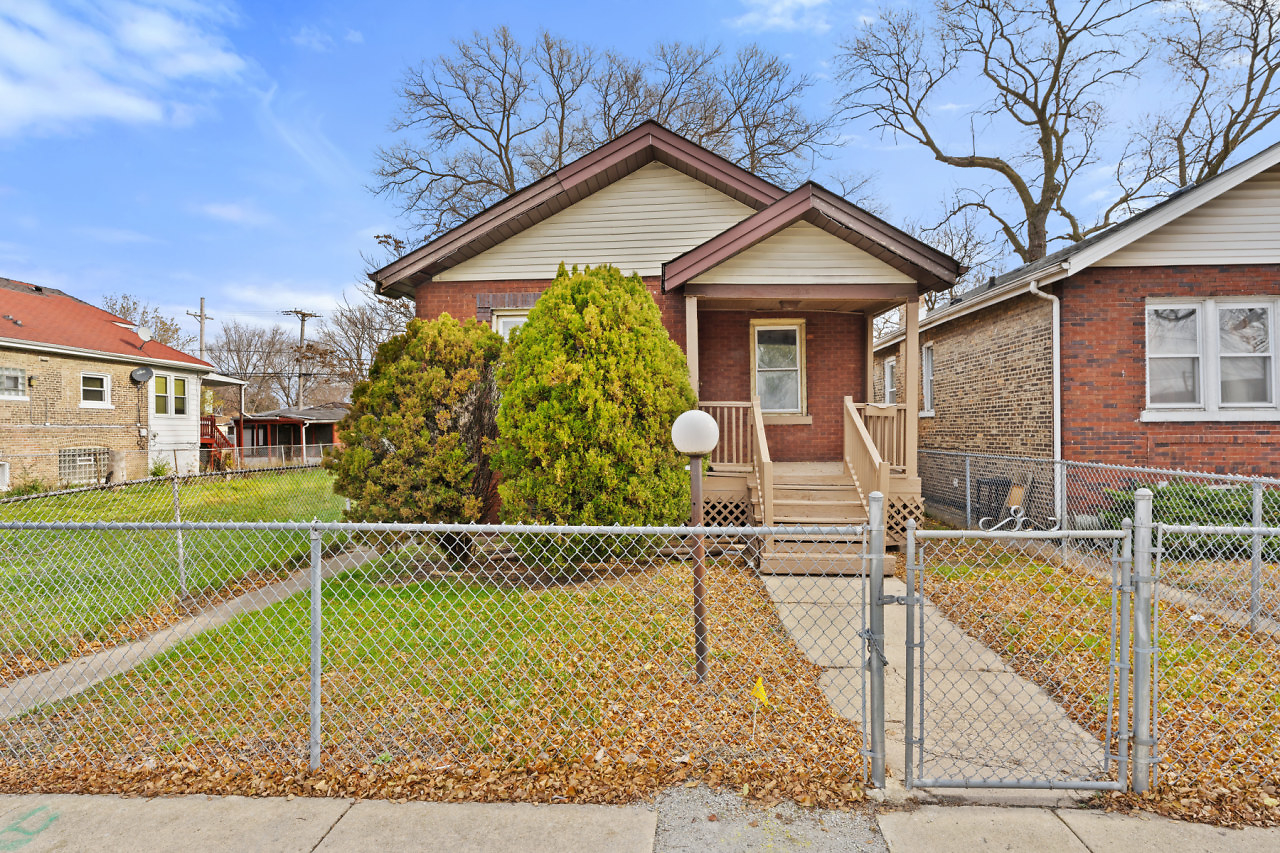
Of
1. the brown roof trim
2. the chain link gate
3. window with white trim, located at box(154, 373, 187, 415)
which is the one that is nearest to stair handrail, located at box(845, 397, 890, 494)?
the chain link gate

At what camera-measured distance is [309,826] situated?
2.69 meters

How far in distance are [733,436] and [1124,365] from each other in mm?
5808

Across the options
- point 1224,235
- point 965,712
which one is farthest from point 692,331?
point 1224,235

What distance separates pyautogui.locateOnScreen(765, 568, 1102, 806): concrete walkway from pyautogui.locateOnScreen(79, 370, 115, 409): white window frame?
897 inches

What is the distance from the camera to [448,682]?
4.24m

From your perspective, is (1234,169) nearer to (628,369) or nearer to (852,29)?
(628,369)

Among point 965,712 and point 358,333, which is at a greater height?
point 358,333

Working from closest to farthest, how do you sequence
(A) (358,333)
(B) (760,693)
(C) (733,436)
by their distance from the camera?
(B) (760,693), (C) (733,436), (A) (358,333)

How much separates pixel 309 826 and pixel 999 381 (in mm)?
11692

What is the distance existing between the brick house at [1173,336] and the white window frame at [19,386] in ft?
80.7

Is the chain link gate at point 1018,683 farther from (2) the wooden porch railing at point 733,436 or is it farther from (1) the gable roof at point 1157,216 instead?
(1) the gable roof at point 1157,216

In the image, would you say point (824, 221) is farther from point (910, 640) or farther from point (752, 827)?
point (752, 827)

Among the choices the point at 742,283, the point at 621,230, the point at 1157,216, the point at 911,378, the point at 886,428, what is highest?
the point at 621,230

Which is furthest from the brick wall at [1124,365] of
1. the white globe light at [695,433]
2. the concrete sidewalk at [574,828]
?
the concrete sidewalk at [574,828]
